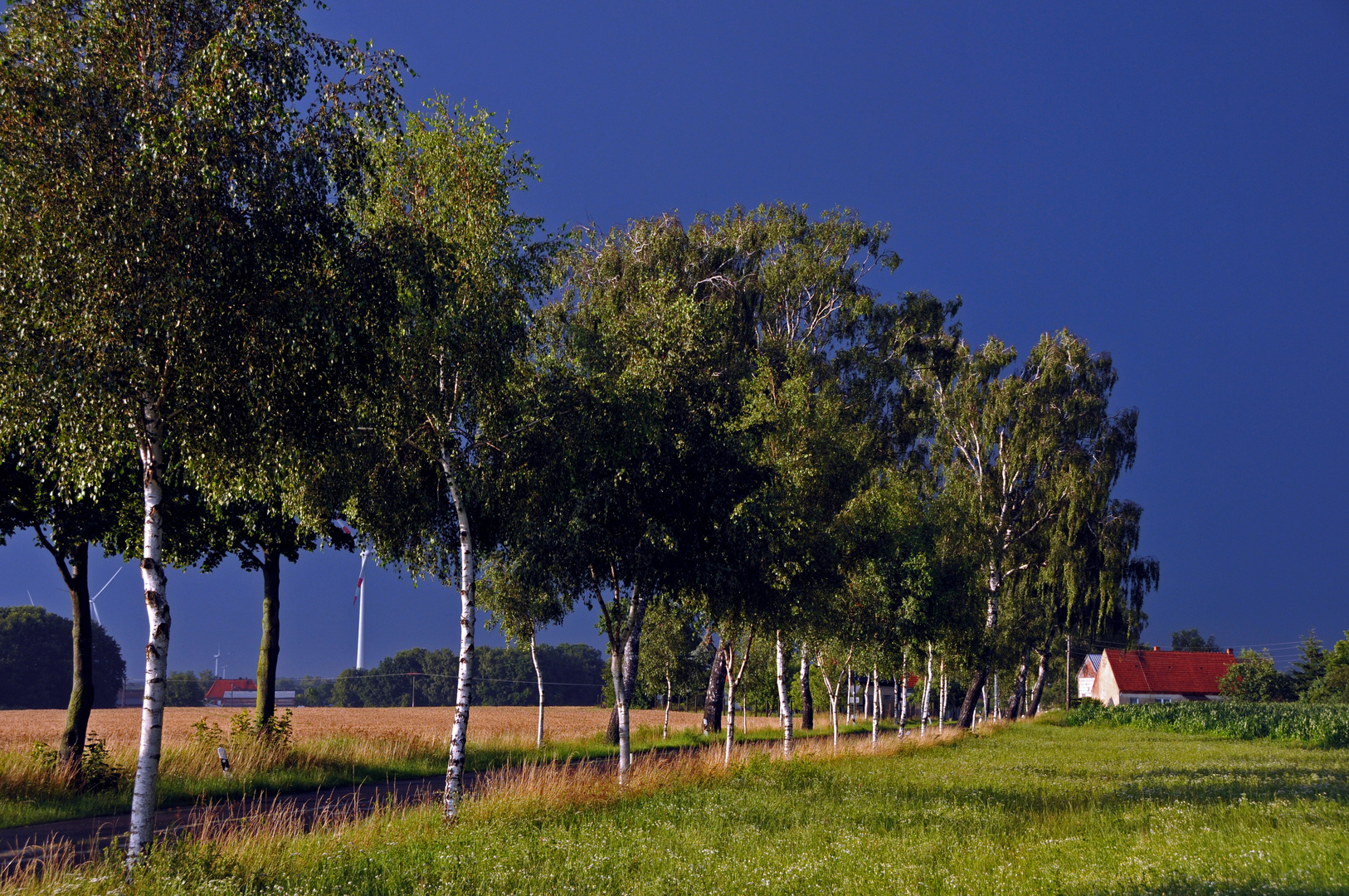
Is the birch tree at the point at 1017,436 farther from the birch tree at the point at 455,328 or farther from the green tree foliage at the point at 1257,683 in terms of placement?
the green tree foliage at the point at 1257,683

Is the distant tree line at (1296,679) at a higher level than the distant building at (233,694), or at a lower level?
higher

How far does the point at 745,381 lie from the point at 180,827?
16694 millimetres

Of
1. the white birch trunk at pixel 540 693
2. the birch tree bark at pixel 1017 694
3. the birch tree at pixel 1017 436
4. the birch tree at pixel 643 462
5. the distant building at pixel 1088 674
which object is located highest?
the birch tree at pixel 1017 436

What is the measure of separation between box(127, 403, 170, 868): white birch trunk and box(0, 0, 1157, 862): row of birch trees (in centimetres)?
5

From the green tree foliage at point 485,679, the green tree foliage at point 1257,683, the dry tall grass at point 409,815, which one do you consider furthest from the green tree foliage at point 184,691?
the green tree foliage at point 1257,683

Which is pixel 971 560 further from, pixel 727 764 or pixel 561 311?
pixel 561 311

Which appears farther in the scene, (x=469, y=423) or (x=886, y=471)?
(x=886, y=471)

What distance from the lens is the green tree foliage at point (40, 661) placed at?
318 ft

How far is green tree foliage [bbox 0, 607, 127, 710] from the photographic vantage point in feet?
318

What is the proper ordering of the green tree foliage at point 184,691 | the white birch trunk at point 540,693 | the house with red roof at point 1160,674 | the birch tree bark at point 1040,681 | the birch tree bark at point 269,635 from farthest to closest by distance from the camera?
the green tree foliage at point 184,691 < the house with red roof at point 1160,674 < the birch tree bark at point 1040,681 < the white birch trunk at point 540,693 < the birch tree bark at point 269,635

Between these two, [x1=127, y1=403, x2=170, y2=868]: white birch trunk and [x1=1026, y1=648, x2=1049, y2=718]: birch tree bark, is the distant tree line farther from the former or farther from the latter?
[x1=127, y1=403, x2=170, y2=868]: white birch trunk

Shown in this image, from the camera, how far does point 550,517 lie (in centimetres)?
1741

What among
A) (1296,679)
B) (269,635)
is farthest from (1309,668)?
(269,635)

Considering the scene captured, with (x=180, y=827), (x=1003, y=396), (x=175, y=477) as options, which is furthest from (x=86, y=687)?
(x=1003, y=396)
